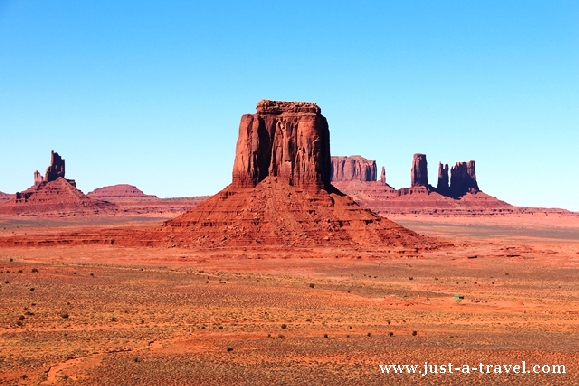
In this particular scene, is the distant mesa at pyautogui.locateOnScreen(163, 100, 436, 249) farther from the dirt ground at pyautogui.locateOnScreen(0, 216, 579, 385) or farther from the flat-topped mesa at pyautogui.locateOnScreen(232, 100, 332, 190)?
the dirt ground at pyautogui.locateOnScreen(0, 216, 579, 385)

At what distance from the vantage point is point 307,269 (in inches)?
2643

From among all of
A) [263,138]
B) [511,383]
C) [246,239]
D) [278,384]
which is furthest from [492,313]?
[263,138]

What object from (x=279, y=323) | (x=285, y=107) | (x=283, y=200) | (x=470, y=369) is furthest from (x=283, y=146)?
(x=470, y=369)

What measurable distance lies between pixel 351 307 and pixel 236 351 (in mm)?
14825

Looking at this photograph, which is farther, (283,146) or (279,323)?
(283,146)

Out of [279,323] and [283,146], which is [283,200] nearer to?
[283,146]

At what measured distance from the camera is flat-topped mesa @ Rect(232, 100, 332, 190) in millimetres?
92500

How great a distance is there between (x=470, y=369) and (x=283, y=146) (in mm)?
69776

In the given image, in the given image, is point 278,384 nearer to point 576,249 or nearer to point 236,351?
point 236,351

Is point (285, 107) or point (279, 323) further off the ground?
point (285, 107)

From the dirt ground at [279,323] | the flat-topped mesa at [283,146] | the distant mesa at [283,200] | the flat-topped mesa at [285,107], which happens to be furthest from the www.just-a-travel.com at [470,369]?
the flat-topped mesa at [285,107]

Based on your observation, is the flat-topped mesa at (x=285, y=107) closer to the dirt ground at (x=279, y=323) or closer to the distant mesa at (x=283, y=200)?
the distant mesa at (x=283, y=200)

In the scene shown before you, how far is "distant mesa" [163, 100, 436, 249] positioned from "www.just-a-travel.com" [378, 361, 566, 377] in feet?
196

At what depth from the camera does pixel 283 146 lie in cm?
9306
